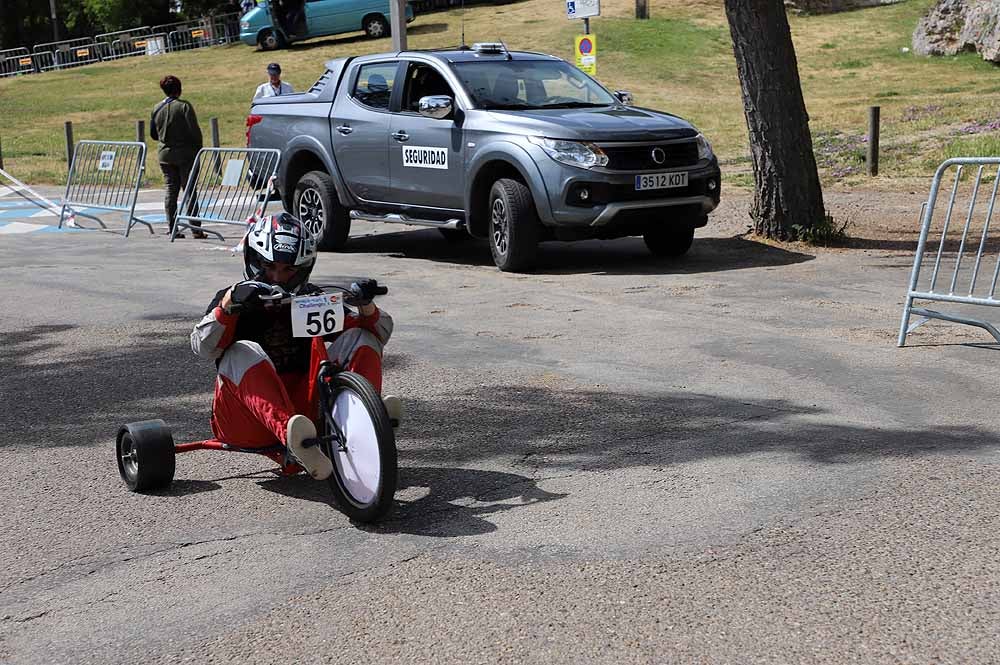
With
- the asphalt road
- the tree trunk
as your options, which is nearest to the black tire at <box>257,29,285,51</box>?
the tree trunk

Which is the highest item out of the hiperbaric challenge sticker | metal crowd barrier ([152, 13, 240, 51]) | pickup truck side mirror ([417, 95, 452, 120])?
pickup truck side mirror ([417, 95, 452, 120])

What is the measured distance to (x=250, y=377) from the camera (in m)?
5.19

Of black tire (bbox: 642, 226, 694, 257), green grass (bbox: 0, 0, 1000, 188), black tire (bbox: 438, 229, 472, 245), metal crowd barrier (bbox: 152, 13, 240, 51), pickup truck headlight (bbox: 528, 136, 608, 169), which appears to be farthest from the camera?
metal crowd barrier (bbox: 152, 13, 240, 51)

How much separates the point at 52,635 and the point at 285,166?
33.5 feet

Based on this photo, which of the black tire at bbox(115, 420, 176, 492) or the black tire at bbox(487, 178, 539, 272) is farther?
the black tire at bbox(487, 178, 539, 272)

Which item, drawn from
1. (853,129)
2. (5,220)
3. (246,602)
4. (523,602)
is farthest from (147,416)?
(853,129)

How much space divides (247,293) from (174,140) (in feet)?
34.8

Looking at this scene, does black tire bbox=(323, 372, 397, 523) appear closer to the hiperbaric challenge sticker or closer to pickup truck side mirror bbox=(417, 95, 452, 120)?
pickup truck side mirror bbox=(417, 95, 452, 120)

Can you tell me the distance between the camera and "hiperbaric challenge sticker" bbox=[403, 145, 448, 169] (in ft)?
39.1

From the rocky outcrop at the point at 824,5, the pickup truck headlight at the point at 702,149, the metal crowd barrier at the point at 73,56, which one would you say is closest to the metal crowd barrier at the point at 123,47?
the metal crowd barrier at the point at 73,56

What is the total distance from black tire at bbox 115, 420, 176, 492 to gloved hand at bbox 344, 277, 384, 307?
0.96 metres

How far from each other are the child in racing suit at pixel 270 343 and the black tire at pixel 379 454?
0.42 feet

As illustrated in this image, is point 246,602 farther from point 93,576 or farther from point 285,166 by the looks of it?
point 285,166

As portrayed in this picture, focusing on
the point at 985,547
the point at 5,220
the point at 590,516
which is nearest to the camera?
the point at 985,547
